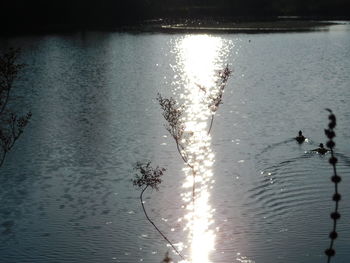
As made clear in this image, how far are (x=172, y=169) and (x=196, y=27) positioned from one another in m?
144

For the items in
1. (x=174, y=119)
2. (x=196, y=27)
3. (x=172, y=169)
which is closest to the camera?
(x=174, y=119)

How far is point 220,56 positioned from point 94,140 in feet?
230

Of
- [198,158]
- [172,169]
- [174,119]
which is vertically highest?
[198,158]

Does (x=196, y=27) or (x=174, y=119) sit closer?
(x=174, y=119)

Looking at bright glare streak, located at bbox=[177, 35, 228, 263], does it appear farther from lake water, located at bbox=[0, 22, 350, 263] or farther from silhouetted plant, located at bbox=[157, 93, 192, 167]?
silhouetted plant, located at bbox=[157, 93, 192, 167]

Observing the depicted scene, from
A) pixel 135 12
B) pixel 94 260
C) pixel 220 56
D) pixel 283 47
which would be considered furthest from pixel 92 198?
pixel 135 12

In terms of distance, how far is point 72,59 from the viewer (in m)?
109

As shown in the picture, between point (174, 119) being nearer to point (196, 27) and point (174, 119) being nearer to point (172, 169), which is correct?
point (172, 169)

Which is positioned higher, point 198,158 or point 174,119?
point 198,158

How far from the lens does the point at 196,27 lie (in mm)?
183875

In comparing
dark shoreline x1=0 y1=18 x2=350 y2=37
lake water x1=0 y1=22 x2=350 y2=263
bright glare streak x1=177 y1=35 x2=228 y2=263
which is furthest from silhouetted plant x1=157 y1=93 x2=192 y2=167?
dark shoreline x1=0 y1=18 x2=350 y2=37

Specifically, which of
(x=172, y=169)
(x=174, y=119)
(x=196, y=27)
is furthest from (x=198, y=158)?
(x=196, y=27)

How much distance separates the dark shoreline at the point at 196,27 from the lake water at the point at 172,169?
70344 millimetres

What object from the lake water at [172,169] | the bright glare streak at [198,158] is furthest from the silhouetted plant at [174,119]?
the lake water at [172,169]
